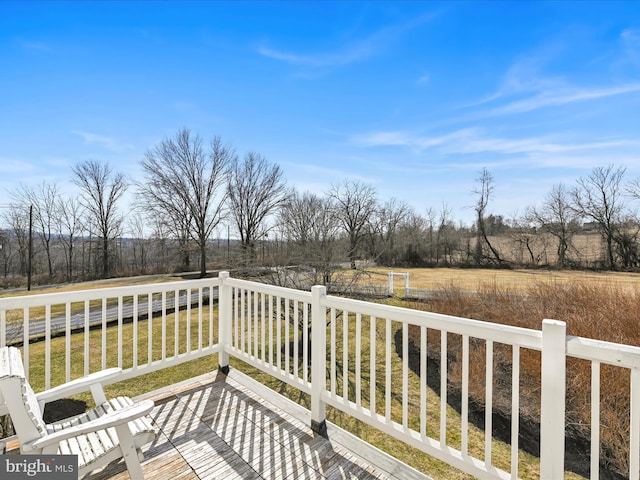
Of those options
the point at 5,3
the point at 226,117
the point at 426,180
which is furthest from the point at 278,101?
the point at 426,180

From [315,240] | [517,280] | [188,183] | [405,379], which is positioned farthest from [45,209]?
[517,280]

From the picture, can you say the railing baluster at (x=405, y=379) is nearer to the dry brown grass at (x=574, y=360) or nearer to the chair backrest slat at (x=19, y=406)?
the chair backrest slat at (x=19, y=406)

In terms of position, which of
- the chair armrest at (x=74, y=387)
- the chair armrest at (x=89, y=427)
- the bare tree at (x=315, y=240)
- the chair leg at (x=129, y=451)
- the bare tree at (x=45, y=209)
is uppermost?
the bare tree at (x=45, y=209)

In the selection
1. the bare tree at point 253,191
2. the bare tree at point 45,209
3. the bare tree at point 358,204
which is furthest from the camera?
the bare tree at point 358,204

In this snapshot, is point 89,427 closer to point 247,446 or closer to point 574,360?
point 247,446

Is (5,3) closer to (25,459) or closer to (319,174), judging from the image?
(25,459)

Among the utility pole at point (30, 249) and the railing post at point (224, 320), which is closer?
the railing post at point (224, 320)

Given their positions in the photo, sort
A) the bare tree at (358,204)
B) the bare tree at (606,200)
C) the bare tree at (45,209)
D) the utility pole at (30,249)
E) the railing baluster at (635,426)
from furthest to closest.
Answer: the bare tree at (358,204)
the bare tree at (606,200)
the bare tree at (45,209)
the utility pole at (30,249)
the railing baluster at (635,426)

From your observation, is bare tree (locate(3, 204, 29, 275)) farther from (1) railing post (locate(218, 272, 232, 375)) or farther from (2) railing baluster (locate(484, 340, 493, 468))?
(2) railing baluster (locate(484, 340, 493, 468))

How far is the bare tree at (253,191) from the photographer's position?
20922 mm

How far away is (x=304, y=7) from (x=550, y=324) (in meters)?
6.66

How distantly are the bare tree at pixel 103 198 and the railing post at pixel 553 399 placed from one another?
2235 centimetres

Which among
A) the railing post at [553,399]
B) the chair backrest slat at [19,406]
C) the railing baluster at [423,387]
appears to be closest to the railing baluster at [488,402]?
the railing post at [553,399]

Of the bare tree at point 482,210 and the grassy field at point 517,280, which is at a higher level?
the bare tree at point 482,210
